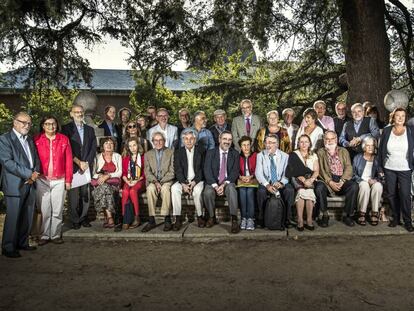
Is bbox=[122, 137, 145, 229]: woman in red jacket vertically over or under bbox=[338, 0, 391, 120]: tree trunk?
under

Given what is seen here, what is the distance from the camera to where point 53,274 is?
5020mm

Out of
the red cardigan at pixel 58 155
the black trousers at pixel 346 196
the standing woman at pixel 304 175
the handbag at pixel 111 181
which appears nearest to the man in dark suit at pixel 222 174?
the standing woman at pixel 304 175

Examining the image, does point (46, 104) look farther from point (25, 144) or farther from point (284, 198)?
point (284, 198)

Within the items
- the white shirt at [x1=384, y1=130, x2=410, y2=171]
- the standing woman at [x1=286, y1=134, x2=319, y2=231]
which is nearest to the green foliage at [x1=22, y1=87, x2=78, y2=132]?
the standing woman at [x1=286, y1=134, x2=319, y2=231]

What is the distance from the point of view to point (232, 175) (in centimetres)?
692

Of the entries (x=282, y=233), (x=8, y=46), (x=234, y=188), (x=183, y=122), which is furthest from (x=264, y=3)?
(x=8, y=46)

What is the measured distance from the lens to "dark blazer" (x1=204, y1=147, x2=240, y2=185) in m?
6.93

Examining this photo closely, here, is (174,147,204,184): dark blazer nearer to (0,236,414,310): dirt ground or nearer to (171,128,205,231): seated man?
(171,128,205,231): seated man

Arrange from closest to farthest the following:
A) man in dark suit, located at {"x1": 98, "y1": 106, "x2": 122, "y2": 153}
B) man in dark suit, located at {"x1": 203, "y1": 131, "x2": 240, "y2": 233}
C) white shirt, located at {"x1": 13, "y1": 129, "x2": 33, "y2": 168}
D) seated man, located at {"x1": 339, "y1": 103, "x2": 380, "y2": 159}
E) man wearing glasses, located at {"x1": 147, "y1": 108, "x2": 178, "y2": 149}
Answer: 1. white shirt, located at {"x1": 13, "y1": 129, "x2": 33, "y2": 168}
2. man in dark suit, located at {"x1": 203, "y1": 131, "x2": 240, "y2": 233}
3. seated man, located at {"x1": 339, "y1": 103, "x2": 380, "y2": 159}
4. man wearing glasses, located at {"x1": 147, "y1": 108, "x2": 178, "y2": 149}
5. man in dark suit, located at {"x1": 98, "y1": 106, "x2": 122, "y2": 153}

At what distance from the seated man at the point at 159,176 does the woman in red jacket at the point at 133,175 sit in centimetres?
16

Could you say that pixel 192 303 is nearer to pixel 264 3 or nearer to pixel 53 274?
pixel 53 274

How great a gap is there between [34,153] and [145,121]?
287 cm

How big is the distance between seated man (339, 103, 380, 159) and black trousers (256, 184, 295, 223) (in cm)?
149

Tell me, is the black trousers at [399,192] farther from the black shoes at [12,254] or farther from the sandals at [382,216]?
the black shoes at [12,254]
